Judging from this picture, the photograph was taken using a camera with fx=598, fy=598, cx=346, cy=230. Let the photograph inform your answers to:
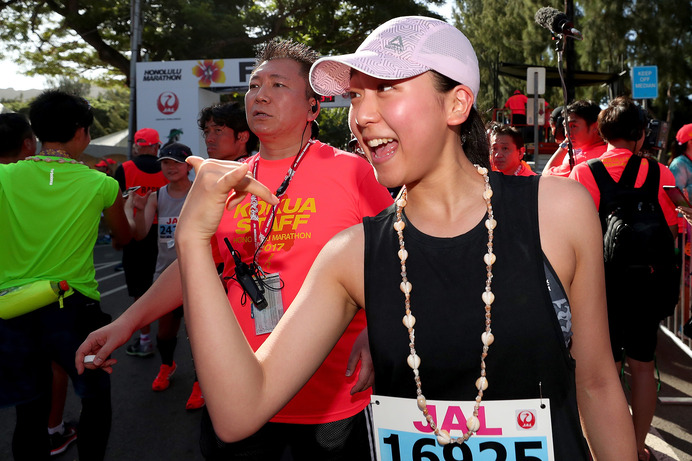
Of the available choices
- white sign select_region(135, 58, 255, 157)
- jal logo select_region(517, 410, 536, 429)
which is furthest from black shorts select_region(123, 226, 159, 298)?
white sign select_region(135, 58, 255, 157)

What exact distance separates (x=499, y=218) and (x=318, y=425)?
1.22 meters

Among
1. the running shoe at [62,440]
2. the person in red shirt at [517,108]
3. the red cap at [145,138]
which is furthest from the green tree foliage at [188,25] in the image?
the running shoe at [62,440]

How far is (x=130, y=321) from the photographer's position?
2.15 m

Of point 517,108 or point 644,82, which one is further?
point 517,108

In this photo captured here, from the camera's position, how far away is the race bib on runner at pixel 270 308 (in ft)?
7.65

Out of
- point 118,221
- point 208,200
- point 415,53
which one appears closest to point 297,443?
point 208,200

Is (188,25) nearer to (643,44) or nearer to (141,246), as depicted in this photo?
(141,246)

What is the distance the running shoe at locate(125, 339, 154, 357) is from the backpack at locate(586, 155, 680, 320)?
4639 millimetres

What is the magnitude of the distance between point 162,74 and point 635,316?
14.7 m

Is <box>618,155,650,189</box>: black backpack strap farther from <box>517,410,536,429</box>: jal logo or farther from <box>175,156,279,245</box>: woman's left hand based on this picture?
<box>175,156,279,245</box>: woman's left hand

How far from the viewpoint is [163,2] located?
70.9ft

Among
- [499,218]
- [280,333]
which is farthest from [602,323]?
[280,333]

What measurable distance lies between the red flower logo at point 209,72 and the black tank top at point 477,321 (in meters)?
15.1

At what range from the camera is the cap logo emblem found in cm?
144
